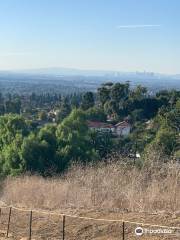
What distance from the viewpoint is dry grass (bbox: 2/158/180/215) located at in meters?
7.81

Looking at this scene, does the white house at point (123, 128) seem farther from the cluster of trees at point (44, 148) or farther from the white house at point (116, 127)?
the cluster of trees at point (44, 148)

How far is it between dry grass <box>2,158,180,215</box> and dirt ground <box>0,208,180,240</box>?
51 centimetres

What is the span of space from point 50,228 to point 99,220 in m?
0.77

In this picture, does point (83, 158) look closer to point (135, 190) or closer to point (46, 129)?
point (46, 129)

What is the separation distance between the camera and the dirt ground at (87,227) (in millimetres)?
6375

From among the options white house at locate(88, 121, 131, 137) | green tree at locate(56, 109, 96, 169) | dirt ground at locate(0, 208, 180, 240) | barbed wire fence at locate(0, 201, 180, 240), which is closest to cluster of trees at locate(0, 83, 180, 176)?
green tree at locate(56, 109, 96, 169)

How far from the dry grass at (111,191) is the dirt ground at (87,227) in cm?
51

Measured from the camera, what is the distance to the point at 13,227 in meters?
7.61

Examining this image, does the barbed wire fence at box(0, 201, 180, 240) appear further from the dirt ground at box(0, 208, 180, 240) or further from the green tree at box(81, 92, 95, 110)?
the green tree at box(81, 92, 95, 110)

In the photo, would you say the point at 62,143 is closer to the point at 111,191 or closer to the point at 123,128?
the point at 111,191

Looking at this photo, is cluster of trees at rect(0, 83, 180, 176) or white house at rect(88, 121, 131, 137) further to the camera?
white house at rect(88, 121, 131, 137)

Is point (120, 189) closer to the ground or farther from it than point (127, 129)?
farther from it

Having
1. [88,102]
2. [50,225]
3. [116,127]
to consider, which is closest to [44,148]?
[50,225]

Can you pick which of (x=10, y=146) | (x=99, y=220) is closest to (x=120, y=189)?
(x=99, y=220)
